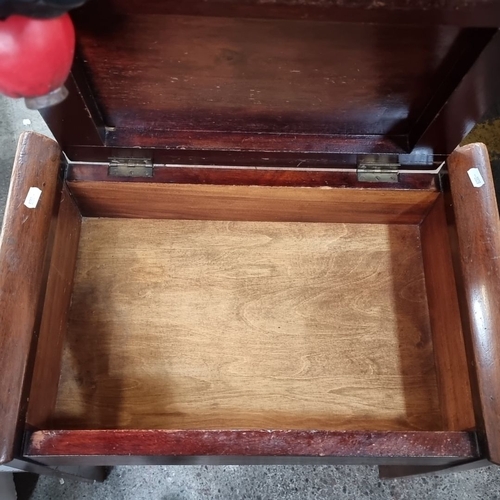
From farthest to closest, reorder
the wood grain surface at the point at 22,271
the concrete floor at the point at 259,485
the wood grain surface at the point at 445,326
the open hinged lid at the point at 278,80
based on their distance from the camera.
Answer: the concrete floor at the point at 259,485
the wood grain surface at the point at 445,326
the wood grain surface at the point at 22,271
the open hinged lid at the point at 278,80

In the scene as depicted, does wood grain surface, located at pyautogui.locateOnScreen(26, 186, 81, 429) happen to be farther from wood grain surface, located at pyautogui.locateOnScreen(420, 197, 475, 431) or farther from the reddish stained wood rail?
wood grain surface, located at pyautogui.locateOnScreen(420, 197, 475, 431)

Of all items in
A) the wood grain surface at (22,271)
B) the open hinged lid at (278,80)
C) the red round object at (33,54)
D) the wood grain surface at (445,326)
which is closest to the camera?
the red round object at (33,54)

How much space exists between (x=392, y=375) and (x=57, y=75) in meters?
0.70

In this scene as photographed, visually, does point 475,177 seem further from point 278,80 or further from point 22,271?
point 22,271

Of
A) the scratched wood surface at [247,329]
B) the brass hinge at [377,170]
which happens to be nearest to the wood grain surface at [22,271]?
the scratched wood surface at [247,329]

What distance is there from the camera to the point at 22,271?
733mm

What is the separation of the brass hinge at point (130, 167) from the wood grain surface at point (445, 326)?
1.56ft

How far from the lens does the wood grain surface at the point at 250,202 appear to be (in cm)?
87

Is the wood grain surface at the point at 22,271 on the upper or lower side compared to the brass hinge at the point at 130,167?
lower

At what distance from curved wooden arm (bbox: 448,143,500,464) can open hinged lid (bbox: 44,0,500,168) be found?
61mm

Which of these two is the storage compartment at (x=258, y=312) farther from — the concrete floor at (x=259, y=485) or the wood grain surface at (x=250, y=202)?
the concrete floor at (x=259, y=485)

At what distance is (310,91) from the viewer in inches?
28.2

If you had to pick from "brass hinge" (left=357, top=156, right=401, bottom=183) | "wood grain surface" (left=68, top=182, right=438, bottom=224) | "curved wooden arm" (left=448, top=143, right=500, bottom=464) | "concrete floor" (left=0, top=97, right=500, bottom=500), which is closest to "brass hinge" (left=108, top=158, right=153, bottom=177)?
"wood grain surface" (left=68, top=182, right=438, bottom=224)

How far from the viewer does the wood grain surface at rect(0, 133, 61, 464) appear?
0.67 metres
